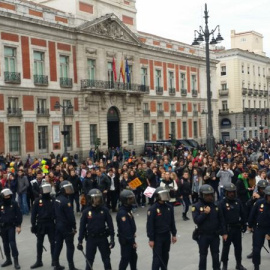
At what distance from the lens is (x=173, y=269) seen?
337 inches

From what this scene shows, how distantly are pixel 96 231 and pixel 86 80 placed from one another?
29321 millimetres

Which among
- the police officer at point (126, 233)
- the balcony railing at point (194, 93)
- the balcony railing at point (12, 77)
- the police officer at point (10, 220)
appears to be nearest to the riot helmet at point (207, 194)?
the police officer at point (126, 233)

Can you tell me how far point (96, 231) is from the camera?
7.69 meters

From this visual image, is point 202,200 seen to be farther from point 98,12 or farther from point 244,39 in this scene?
point 244,39

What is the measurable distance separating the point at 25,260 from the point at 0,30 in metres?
23.4

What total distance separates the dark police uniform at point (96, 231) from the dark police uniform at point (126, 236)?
7.2 inches

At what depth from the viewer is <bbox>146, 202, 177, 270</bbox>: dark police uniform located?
7598 mm

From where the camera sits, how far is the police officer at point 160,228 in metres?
7.60

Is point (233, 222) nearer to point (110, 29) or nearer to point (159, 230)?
point (159, 230)

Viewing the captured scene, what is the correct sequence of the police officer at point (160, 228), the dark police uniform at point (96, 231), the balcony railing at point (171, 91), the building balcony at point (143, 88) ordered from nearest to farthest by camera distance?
Answer: the police officer at point (160, 228) → the dark police uniform at point (96, 231) → the building balcony at point (143, 88) → the balcony railing at point (171, 91)

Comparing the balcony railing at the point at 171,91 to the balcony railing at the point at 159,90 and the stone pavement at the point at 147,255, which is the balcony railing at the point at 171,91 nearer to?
the balcony railing at the point at 159,90

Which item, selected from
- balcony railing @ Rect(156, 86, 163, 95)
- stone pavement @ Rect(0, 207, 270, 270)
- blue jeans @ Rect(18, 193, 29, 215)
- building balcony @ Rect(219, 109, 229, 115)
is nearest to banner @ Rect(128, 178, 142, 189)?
stone pavement @ Rect(0, 207, 270, 270)

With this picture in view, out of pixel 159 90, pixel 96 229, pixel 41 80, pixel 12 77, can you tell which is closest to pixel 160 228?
pixel 96 229

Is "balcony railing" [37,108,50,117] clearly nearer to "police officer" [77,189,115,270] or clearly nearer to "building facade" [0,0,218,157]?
"building facade" [0,0,218,157]
